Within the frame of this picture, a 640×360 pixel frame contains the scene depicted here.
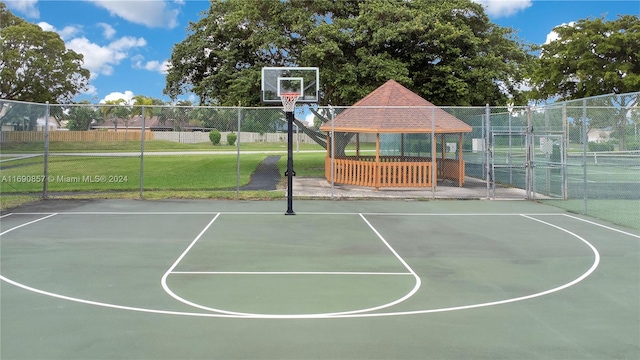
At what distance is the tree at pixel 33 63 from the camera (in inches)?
1320

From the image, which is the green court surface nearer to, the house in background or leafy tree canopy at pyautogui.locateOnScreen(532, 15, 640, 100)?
the house in background

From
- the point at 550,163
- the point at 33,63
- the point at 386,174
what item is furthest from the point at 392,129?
the point at 33,63

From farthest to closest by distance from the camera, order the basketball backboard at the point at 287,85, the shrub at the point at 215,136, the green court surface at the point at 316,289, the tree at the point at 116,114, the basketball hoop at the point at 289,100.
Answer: the shrub at the point at 215,136 < the tree at the point at 116,114 < the basketball backboard at the point at 287,85 < the basketball hoop at the point at 289,100 < the green court surface at the point at 316,289

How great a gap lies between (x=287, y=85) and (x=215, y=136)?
6907 mm

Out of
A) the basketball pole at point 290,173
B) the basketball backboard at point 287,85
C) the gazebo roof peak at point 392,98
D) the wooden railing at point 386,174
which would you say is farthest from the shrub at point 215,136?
the basketball pole at point 290,173

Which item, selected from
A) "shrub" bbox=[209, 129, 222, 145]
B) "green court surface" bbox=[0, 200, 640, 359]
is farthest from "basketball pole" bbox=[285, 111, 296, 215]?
"shrub" bbox=[209, 129, 222, 145]

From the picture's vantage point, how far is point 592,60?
3947cm

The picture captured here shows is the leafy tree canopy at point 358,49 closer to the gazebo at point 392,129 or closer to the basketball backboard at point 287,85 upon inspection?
the gazebo at point 392,129

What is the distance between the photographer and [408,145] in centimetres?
2412

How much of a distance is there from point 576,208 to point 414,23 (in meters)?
11.0

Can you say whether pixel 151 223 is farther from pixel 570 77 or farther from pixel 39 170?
pixel 570 77

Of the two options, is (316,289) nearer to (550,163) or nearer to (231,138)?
(550,163)

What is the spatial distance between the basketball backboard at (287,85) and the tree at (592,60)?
32.8 meters

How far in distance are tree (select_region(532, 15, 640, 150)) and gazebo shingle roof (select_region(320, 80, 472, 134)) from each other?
2740cm
